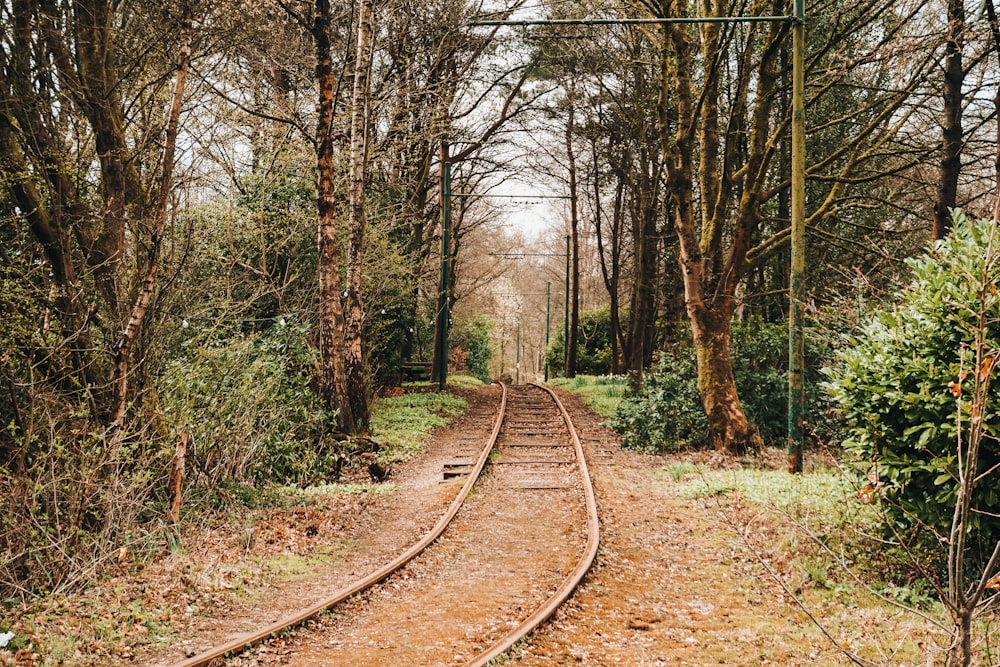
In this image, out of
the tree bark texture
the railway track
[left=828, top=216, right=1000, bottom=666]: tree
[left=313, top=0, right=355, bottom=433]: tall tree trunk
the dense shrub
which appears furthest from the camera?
the dense shrub

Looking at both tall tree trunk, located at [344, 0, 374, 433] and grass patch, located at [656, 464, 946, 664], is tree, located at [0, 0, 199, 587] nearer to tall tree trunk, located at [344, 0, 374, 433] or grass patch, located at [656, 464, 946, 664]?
tall tree trunk, located at [344, 0, 374, 433]

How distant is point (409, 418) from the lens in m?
18.3

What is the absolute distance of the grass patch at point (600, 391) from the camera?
21.5 m

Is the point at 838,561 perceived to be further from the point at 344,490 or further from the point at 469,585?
the point at 344,490

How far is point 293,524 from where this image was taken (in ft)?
30.0

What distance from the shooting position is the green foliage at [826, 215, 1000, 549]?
596 cm

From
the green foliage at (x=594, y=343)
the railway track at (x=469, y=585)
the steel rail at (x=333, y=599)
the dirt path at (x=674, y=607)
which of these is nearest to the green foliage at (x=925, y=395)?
the dirt path at (x=674, y=607)

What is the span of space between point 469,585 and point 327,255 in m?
7.42

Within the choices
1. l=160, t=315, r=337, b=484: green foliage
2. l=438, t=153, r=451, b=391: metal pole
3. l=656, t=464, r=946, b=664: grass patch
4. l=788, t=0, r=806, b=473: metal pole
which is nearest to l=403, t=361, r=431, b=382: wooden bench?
l=438, t=153, r=451, b=391: metal pole

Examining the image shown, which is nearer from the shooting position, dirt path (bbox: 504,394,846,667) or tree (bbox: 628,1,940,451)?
dirt path (bbox: 504,394,846,667)

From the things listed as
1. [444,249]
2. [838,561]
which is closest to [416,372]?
[444,249]

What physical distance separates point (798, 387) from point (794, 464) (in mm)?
1065

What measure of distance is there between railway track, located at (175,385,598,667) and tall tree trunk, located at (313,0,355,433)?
267 cm

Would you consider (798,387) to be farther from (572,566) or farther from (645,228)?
(645,228)
